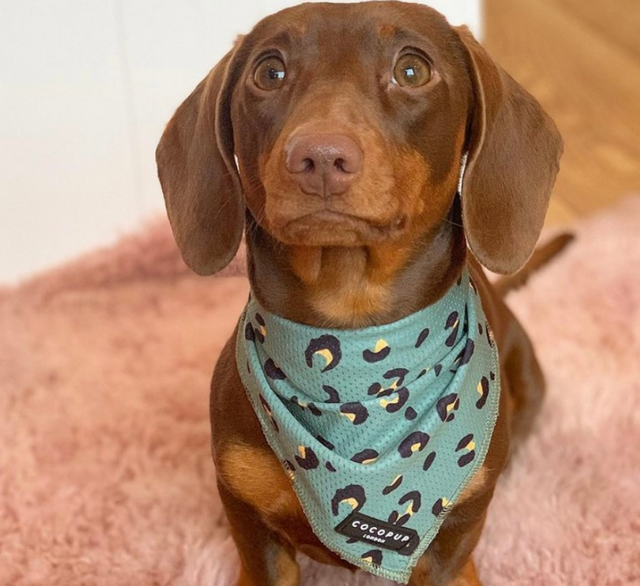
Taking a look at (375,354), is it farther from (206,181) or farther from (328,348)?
(206,181)

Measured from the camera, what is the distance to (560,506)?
79.4 inches

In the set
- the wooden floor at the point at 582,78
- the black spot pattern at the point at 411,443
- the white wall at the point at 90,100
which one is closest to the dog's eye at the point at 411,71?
the black spot pattern at the point at 411,443

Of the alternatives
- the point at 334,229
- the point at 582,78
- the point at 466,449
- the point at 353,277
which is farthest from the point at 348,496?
the point at 582,78

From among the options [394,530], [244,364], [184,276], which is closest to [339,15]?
[244,364]

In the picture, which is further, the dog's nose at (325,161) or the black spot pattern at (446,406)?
the black spot pattern at (446,406)

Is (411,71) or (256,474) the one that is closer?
(411,71)

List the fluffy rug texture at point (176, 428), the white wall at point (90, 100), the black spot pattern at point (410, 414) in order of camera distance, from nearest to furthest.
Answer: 1. the black spot pattern at point (410, 414)
2. the fluffy rug texture at point (176, 428)
3. the white wall at point (90, 100)

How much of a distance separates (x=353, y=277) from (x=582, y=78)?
2598 mm

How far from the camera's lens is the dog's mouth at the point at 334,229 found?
4.30 ft

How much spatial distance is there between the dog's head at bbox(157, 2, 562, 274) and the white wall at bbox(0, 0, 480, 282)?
136 cm

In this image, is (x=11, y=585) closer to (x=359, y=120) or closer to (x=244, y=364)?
(x=244, y=364)

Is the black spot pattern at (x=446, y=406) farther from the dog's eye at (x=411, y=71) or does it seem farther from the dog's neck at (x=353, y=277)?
the dog's eye at (x=411, y=71)

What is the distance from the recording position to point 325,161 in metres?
1.24

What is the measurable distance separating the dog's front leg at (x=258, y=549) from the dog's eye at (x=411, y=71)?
2.30ft
